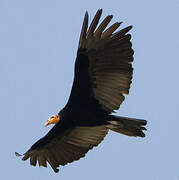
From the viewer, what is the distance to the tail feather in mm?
17422

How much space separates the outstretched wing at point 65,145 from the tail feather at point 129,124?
0.52m

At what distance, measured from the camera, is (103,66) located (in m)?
17.6

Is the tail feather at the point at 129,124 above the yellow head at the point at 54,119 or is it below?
above

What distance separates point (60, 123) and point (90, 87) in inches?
39.5

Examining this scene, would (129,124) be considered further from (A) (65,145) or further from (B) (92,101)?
(A) (65,145)

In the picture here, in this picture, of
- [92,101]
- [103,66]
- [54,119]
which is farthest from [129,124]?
[54,119]

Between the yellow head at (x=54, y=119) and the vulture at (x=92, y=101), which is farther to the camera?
the yellow head at (x=54, y=119)

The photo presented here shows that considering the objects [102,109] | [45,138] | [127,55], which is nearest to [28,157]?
[45,138]

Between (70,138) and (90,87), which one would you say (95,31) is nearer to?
(90,87)

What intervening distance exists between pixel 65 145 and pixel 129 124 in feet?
5.23

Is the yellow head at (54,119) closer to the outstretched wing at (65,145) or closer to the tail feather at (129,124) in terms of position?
the outstretched wing at (65,145)

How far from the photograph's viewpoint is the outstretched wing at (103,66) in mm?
17344

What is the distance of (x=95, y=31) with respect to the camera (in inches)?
680

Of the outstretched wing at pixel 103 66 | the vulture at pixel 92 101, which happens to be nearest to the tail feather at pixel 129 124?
the vulture at pixel 92 101
